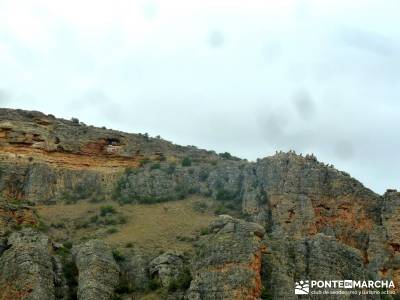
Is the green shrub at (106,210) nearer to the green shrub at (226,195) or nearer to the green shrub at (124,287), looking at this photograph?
the green shrub at (226,195)

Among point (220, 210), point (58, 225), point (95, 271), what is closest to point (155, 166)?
point (220, 210)

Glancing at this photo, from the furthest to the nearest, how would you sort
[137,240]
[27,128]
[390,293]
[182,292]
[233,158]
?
1. [233,158]
2. [27,128]
3. [137,240]
4. [390,293]
5. [182,292]

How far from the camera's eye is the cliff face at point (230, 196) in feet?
179

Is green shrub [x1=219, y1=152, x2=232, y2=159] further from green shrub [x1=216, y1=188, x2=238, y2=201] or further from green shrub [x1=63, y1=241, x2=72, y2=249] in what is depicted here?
green shrub [x1=63, y1=241, x2=72, y2=249]

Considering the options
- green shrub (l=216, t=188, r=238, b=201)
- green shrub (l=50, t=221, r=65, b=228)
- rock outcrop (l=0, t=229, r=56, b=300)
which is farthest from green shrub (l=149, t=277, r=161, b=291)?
green shrub (l=216, t=188, r=238, b=201)

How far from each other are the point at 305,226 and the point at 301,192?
379 centimetres

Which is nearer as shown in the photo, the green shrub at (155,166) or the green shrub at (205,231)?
the green shrub at (205,231)

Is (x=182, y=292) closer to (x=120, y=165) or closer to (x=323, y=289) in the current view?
(x=323, y=289)

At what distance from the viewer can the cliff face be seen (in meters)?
54.6

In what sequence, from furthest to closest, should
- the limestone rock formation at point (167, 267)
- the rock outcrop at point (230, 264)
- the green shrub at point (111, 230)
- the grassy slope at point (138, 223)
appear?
the green shrub at point (111, 230)
the grassy slope at point (138, 223)
the limestone rock formation at point (167, 267)
the rock outcrop at point (230, 264)

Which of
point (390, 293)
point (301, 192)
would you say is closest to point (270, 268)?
point (390, 293)

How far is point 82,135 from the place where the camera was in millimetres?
89250

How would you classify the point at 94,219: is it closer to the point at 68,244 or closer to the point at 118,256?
the point at 68,244

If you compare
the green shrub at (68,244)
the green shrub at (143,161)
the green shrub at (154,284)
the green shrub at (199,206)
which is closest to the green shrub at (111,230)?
the green shrub at (68,244)
